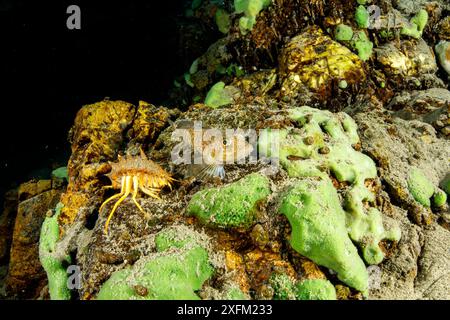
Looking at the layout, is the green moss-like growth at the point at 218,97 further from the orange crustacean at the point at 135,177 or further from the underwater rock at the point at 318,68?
the orange crustacean at the point at 135,177

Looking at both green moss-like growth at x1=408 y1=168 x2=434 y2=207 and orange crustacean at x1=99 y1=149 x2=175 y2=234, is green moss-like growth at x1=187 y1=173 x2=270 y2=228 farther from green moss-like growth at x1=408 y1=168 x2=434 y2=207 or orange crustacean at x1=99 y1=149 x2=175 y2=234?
green moss-like growth at x1=408 y1=168 x2=434 y2=207

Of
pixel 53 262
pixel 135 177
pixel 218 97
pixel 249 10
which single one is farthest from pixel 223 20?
pixel 53 262

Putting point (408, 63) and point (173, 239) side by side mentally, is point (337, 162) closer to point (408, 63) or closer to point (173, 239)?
point (173, 239)

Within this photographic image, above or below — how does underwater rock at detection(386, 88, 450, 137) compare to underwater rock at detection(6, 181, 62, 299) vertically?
above

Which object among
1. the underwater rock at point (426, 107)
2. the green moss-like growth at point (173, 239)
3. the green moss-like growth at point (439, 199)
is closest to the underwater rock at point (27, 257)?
the green moss-like growth at point (173, 239)

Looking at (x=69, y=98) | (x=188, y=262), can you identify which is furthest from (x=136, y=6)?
(x=188, y=262)

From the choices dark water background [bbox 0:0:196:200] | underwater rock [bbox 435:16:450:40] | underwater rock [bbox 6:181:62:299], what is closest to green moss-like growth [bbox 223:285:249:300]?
Result: underwater rock [bbox 6:181:62:299]

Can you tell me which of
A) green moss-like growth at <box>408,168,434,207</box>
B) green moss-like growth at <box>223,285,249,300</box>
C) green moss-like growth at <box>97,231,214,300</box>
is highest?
green moss-like growth at <box>408,168,434,207</box>
